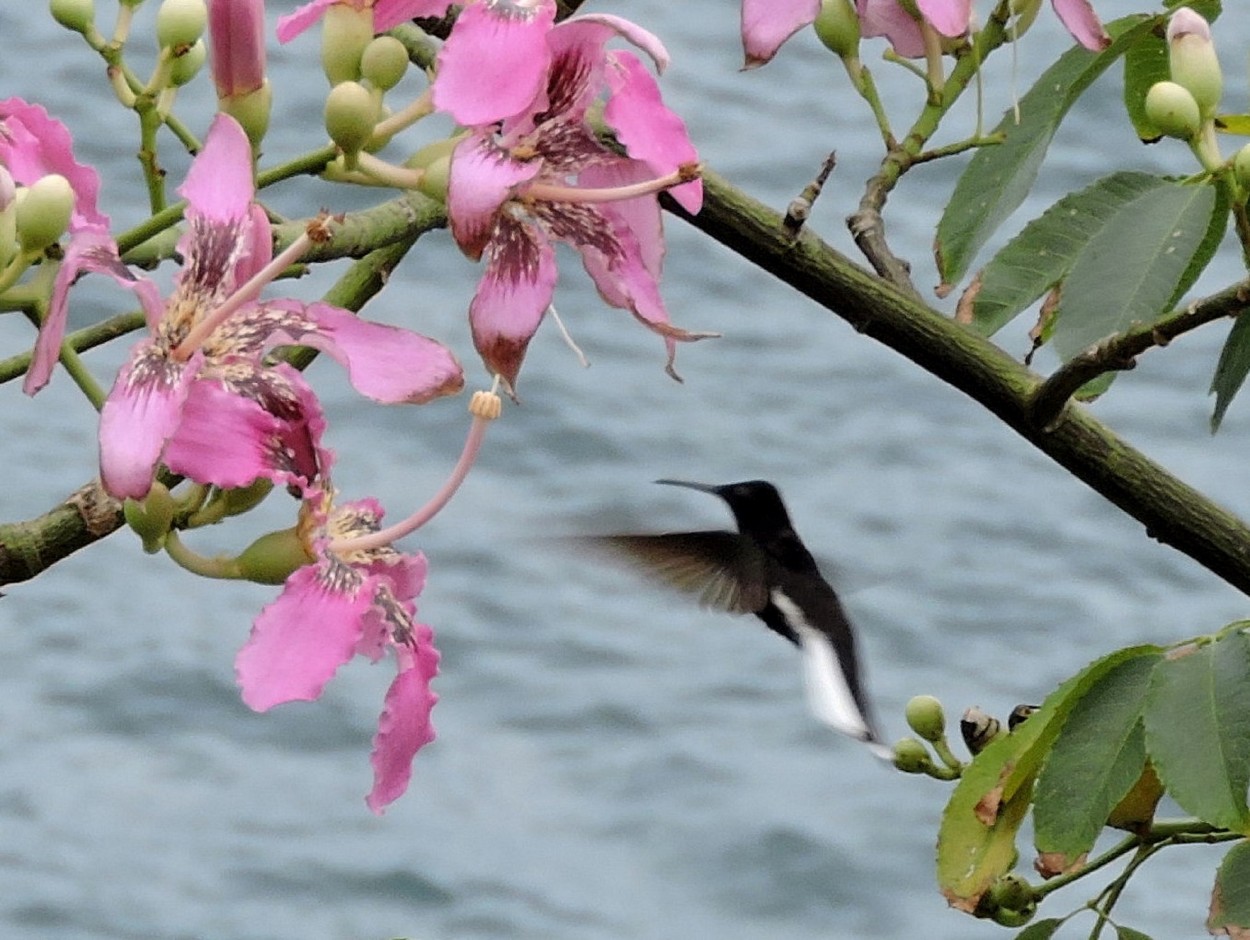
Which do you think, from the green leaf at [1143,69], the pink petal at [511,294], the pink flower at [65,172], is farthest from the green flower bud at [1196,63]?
the pink flower at [65,172]

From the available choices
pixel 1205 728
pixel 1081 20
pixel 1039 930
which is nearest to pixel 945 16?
pixel 1081 20

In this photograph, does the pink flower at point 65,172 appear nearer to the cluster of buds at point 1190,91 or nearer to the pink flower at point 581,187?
the pink flower at point 581,187

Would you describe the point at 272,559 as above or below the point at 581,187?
below

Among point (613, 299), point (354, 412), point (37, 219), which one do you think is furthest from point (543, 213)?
point (354, 412)

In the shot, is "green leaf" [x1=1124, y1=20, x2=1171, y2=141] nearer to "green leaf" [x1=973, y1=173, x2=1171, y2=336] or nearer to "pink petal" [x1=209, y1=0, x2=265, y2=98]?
"green leaf" [x1=973, y1=173, x2=1171, y2=336]

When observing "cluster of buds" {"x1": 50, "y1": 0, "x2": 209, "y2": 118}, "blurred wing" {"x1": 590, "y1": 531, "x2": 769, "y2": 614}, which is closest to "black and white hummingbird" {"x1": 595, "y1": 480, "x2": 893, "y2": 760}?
"blurred wing" {"x1": 590, "y1": 531, "x2": 769, "y2": 614}

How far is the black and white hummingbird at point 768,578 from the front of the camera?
126cm

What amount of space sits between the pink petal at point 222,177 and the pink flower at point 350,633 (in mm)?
86

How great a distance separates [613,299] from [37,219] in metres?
0.17

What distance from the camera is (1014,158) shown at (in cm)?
98

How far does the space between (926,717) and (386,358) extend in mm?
539

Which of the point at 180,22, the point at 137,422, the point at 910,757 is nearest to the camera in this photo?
the point at 137,422

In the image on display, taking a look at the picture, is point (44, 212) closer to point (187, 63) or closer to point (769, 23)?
point (187, 63)

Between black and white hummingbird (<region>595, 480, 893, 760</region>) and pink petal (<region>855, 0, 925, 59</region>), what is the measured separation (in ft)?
1.23
